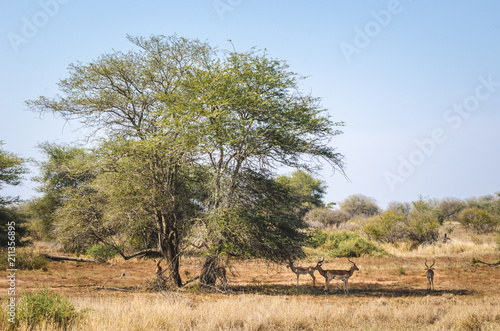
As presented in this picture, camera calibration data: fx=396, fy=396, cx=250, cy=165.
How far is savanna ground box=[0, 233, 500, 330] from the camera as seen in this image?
27.0ft

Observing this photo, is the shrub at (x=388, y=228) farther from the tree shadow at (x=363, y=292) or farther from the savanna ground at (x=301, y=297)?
the tree shadow at (x=363, y=292)

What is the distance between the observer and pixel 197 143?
40.6ft

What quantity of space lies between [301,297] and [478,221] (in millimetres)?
28719

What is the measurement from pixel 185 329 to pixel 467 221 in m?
34.7

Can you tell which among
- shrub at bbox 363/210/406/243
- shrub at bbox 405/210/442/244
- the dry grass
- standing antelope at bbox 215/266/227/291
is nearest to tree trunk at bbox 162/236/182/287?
standing antelope at bbox 215/266/227/291

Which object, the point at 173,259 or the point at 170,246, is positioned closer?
the point at 173,259

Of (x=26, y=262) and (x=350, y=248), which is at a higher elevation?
(x=26, y=262)

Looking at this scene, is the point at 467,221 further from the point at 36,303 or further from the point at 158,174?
the point at 36,303

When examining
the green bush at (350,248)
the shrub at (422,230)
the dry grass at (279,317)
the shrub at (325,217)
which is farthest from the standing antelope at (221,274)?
the shrub at (325,217)

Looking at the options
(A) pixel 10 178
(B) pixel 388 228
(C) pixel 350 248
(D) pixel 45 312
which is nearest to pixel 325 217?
(B) pixel 388 228

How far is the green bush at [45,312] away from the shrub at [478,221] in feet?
116

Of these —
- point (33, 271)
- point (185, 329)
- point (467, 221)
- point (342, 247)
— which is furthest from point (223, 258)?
point (467, 221)

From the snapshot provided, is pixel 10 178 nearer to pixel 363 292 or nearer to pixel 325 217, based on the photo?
pixel 363 292

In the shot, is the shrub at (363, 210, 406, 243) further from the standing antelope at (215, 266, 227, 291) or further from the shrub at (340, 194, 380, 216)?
the shrub at (340, 194, 380, 216)
